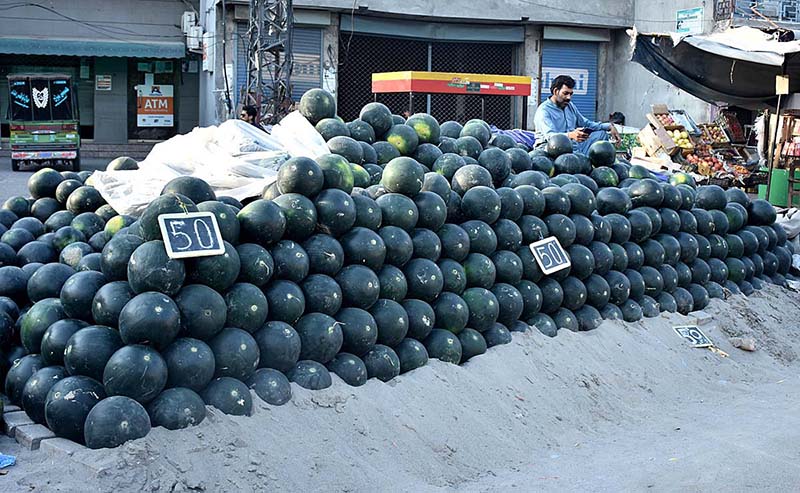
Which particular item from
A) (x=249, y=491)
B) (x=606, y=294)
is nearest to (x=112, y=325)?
(x=249, y=491)

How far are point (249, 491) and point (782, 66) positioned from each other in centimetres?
1320

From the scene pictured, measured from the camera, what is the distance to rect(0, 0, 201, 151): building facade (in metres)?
27.5

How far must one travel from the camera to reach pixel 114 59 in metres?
29.0

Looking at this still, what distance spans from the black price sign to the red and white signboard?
26171 mm

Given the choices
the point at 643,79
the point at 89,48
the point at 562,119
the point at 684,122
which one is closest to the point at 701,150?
the point at 684,122

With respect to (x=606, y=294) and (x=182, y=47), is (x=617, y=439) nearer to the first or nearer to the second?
(x=606, y=294)

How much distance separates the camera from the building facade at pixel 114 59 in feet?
90.1

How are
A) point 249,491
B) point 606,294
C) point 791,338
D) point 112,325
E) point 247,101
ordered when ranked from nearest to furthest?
point 249,491
point 112,325
point 606,294
point 791,338
point 247,101

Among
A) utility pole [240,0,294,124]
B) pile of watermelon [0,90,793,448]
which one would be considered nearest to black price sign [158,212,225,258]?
pile of watermelon [0,90,793,448]

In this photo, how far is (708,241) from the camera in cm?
865

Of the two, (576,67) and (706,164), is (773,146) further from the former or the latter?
(576,67)

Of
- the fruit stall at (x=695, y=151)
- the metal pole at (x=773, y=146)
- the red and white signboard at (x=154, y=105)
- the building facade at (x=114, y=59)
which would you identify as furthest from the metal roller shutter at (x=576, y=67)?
the red and white signboard at (x=154, y=105)

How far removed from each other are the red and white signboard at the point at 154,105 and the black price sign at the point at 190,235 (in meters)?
26.2

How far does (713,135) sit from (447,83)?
6.89 m
